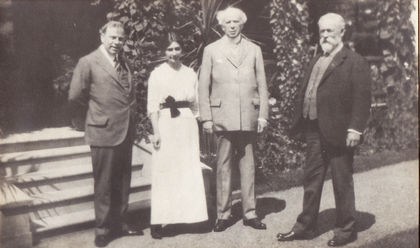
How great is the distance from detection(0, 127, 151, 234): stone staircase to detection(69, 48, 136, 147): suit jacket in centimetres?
76

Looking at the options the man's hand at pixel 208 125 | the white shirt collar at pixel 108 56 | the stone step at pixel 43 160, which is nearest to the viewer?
the white shirt collar at pixel 108 56

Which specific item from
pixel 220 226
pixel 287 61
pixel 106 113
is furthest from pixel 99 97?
pixel 287 61

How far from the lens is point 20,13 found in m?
5.55

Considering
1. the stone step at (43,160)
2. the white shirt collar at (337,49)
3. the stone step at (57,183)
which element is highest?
the white shirt collar at (337,49)

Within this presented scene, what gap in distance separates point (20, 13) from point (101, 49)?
2.68m

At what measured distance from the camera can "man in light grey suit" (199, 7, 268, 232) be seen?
3.80 meters

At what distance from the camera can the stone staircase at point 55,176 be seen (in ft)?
12.3

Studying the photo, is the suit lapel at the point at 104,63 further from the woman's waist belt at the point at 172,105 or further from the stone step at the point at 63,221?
the stone step at the point at 63,221

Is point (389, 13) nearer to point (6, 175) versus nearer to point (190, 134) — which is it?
point (190, 134)

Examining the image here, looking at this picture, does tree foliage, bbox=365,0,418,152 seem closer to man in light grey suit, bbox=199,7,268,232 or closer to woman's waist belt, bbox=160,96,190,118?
man in light grey suit, bbox=199,7,268,232

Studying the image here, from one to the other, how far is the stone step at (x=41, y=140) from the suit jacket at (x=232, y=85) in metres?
1.78

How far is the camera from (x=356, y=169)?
5699 millimetres

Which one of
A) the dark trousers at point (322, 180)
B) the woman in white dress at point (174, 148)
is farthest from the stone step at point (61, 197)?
the dark trousers at point (322, 180)

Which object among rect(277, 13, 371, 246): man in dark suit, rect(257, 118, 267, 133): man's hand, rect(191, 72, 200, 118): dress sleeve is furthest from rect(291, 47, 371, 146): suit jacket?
rect(191, 72, 200, 118): dress sleeve
